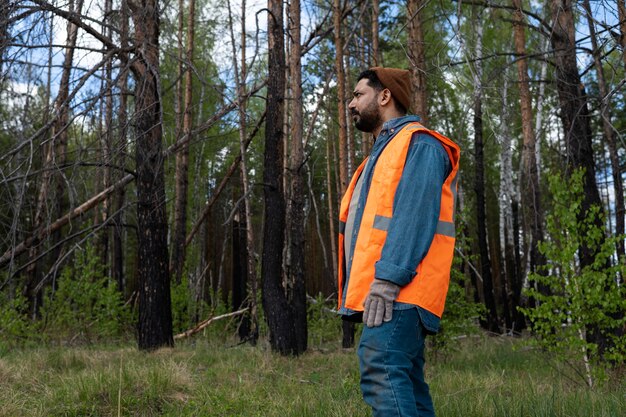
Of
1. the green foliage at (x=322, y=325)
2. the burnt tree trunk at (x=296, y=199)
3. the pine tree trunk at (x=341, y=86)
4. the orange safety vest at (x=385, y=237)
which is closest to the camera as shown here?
the orange safety vest at (x=385, y=237)

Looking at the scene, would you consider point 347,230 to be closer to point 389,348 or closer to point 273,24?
point 389,348

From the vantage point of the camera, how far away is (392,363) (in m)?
2.36

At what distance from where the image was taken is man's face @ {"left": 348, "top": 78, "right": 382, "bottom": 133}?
290 cm

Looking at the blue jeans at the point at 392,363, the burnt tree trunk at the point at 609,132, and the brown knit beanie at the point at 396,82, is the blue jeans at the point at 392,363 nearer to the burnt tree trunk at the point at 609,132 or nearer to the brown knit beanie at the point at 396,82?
the brown knit beanie at the point at 396,82

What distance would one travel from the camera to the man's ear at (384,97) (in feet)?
9.48

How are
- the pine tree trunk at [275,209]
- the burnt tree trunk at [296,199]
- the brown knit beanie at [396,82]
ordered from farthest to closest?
the burnt tree trunk at [296,199]
the pine tree trunk at [275,209]
the brown knit beanie at [396,82]

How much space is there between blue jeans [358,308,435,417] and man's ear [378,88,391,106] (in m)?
1.06

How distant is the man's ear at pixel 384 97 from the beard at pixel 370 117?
31mm

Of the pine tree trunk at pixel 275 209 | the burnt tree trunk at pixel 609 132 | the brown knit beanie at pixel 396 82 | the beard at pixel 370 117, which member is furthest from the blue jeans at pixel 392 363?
the pine tree trunk at pixel 275 209

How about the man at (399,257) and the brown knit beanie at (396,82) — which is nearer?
the man at (399,257)

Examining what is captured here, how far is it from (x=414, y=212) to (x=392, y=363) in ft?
2.07

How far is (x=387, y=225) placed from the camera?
2.51 metres

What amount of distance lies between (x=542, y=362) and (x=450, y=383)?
456 centimetres

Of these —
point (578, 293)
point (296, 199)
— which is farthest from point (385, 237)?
point (296, 199)
